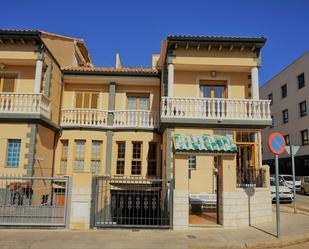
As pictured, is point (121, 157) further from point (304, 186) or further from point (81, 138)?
point (304, 186)

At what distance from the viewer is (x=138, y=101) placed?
17.7 m

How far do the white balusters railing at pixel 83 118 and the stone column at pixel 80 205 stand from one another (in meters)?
7.65

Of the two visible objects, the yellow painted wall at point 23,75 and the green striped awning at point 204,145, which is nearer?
the green striped awning at point 204,145

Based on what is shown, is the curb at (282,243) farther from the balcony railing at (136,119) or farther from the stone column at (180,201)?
the balcony railing at (136,119)

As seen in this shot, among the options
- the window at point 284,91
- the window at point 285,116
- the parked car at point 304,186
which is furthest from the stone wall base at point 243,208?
the window at point 284,91

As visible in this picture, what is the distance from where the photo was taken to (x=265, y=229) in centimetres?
934

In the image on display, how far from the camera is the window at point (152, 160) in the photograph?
53.7 feet

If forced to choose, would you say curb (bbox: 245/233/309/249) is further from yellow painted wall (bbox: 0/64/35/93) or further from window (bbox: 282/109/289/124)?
window (bbox: 282/109/289/124)

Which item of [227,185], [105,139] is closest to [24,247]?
[227,185]

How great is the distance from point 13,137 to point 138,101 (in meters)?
7.44

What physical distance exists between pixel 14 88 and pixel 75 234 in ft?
35.1

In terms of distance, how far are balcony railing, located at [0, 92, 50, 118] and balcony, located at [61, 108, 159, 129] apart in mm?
2691

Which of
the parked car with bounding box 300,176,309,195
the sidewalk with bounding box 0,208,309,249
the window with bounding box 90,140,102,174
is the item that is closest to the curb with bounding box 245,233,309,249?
the sidewalk with bounding box 0,208,309,249

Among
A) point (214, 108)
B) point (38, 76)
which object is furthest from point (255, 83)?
point (38, 76)
